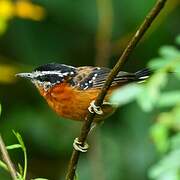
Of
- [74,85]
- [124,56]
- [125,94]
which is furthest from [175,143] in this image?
[74,85]

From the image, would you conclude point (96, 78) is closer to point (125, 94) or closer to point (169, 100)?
point (169, 100)

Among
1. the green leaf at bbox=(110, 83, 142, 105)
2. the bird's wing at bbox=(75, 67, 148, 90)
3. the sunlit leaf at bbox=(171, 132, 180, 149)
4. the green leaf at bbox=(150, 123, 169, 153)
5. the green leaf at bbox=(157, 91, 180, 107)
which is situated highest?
the green leaf at bbox=(110, 83, 142, 105)

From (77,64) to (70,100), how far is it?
2.27 meters

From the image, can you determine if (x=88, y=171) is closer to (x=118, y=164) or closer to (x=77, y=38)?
(x=118, y=164)

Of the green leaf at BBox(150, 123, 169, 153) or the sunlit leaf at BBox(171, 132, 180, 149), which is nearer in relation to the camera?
the sunlit leaf at BBox(171, 132, 180, 149)

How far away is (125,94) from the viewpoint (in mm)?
1858

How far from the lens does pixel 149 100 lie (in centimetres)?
189

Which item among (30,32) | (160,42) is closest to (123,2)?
(160,42)

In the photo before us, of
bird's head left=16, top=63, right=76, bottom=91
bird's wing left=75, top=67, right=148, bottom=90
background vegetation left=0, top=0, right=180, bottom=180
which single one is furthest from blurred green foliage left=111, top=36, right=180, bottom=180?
background vegetation left=0, top=0, right=180, bottom=180

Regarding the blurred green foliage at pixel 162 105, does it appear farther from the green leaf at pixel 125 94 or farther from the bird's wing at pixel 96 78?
the bird's wing at pixel 96 78

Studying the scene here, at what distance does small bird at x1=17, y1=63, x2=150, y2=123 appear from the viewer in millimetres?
4012

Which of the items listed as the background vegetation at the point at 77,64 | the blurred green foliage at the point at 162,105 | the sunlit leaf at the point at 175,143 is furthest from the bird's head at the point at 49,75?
the sunlit leaf at the point at 175,143

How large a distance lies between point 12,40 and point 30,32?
18cm

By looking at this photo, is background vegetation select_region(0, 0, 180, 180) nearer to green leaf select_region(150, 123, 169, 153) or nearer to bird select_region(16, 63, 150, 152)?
bird select_region(16, 63, 150, 152)
